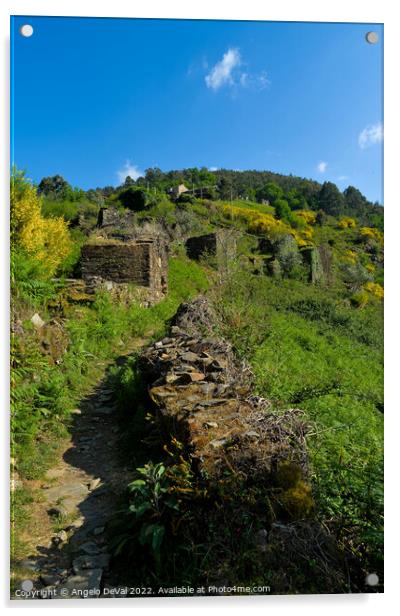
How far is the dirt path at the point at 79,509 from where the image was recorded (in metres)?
2.86

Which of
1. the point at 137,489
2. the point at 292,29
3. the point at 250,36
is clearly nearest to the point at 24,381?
the point at 137,489

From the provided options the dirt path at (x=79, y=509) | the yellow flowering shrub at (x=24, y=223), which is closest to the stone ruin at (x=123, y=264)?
the yellow flowering shrub at (x=24, y=223)

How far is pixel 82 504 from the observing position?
11.6ft

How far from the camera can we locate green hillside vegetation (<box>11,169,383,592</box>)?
10.7 ft

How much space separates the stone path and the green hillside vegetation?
7.6 inches

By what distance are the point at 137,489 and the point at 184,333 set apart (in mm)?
3423

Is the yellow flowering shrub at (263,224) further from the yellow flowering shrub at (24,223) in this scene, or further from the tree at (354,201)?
the tree at (354,201)

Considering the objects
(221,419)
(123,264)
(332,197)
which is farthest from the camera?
(123,264)

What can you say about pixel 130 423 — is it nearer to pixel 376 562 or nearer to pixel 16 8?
pixel 376 562

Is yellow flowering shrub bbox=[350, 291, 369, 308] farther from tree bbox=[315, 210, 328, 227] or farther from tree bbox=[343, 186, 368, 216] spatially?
tree bbox=[343, 186, 368, 216]

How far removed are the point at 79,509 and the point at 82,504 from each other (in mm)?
69

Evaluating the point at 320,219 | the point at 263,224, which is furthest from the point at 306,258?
the point at 320,219

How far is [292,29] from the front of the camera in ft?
12.5
